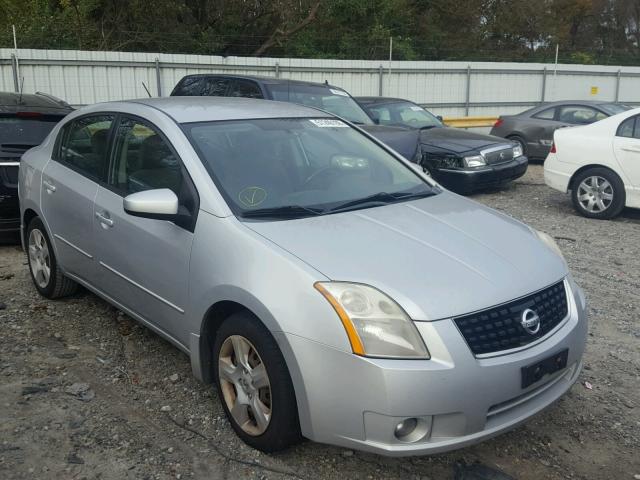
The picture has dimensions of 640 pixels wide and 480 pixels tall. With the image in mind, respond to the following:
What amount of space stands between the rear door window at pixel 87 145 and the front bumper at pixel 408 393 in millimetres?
2201

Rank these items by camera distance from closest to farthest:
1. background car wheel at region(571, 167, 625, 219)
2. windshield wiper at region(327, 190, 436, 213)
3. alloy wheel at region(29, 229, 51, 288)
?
1. windshield wiper at region(327, 190, 436, 213)
2. alloy wheel at region(29, 229, 51, 288)
3. background car wheel at region(571, 167, 625, 219)

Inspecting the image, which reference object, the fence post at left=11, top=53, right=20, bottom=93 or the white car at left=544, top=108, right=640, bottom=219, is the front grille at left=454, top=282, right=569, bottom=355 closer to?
the white car at left=544, top=108, right=640, bottom=219

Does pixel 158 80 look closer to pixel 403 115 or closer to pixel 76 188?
pixel 403 115

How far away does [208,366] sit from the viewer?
3.47m

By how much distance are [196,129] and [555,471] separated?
257 cm

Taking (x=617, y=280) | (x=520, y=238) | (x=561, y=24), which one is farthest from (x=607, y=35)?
(x=520, y=238)

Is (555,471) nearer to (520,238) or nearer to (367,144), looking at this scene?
(520,238)

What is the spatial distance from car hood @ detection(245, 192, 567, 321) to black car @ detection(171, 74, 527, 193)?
4782mm

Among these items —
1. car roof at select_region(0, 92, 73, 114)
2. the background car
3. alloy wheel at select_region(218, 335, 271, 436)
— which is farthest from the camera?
the background car

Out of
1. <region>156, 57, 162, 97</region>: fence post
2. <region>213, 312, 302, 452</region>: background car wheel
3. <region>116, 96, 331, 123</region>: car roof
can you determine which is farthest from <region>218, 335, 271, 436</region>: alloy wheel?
<region>156, 57, 162, 97</region>: fence post

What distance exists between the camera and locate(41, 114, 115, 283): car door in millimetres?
4367

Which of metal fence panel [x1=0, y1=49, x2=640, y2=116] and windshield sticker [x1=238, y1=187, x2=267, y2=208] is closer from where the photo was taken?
windshield sticker [x1=238, y1=187, x2=267, y2=208]

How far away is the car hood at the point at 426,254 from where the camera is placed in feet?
9.37

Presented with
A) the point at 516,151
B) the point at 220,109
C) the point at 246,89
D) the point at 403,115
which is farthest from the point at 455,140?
the point at 220,109
